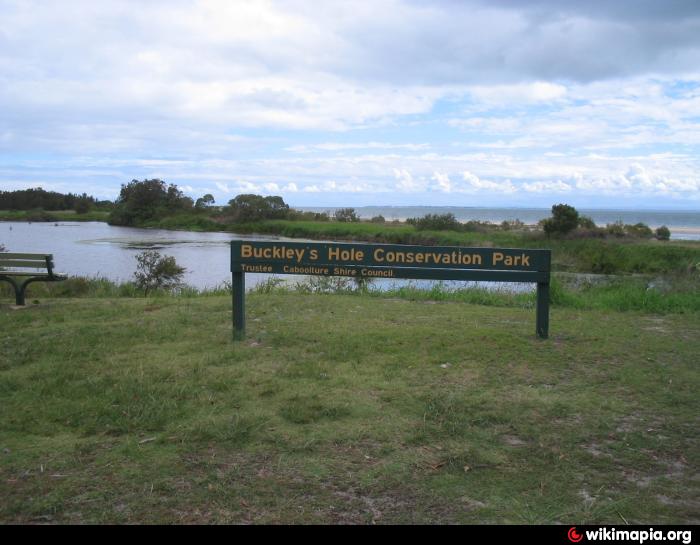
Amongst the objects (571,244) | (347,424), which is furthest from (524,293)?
(571,244)

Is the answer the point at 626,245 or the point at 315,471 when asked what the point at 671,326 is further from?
the point at 626,245

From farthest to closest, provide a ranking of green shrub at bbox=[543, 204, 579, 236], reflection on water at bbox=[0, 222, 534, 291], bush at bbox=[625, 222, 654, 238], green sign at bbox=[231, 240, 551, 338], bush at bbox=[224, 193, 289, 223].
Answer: bush at bbox=[224, 193, 289, 223]
bush at bbox=[625, 222, 654, 238]
green shrub at bbox=[543, 204, 579, 236]
reflection on water at bbox=[0, 222, 534, 291]
green sign at bbox=[231, 240, 551, 338]

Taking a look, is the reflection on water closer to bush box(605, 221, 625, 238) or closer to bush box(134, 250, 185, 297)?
bush box(134, 250, 185, 297)

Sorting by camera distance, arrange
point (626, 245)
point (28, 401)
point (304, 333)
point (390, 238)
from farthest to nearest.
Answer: point (390, 238) < point (626, 245) < point (304, 333) < point (28, 401)

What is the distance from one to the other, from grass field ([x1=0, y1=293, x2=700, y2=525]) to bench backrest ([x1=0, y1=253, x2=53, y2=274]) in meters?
2.72

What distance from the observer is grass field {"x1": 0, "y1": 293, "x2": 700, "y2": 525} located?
3.31 meters

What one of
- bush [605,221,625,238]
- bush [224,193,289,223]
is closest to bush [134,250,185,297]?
bush [605,221,625,238]

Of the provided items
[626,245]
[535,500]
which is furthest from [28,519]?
[626,245]

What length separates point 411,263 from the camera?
7.01 m

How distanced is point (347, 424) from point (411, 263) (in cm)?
293

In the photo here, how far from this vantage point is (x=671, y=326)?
26.7ft

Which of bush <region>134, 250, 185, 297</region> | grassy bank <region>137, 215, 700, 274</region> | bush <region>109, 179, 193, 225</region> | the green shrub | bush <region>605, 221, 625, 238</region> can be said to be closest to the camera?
bush <region>134, 250, 185, 297</region>

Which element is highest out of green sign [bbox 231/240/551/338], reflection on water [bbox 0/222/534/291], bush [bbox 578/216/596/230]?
bush [bbox 578/216/596/230]
